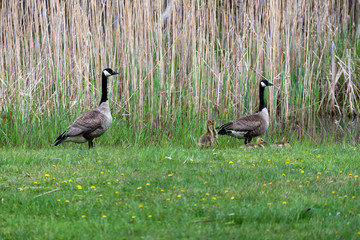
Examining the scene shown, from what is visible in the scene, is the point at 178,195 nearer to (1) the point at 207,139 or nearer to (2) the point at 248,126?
(1) the point at 207,139

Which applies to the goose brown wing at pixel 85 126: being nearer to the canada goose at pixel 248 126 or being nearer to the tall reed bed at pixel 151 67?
the tall reed bed at pixel 151 67

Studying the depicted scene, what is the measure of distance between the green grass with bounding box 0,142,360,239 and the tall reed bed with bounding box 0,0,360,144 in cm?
186

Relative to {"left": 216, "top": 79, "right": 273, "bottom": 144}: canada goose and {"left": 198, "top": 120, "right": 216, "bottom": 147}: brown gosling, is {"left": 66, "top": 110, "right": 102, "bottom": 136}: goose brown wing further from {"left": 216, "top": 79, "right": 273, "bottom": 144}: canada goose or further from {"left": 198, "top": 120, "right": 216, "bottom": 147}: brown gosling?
{"left": 216, "top": 79, "right": 273, "bottom": 144}: canada goose

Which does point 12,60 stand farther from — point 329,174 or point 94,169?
point 329,174

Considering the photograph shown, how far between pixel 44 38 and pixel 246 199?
19.9ft

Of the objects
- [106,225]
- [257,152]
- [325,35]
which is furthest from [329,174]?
[325,35]

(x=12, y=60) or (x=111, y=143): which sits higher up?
(x=12, y=60)

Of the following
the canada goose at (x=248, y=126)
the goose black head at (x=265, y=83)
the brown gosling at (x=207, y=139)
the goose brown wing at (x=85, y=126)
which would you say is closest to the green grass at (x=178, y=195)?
the goose brown wing at (x=85, y=126)

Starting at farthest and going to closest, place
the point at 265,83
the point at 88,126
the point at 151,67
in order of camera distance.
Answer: the point at 265,83 < the point at 151,67 < the point at 88,126

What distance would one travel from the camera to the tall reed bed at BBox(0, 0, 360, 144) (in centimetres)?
974

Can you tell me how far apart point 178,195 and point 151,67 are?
453 centimetres

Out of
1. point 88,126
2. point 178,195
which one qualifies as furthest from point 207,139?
point 178,195

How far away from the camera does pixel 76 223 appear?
4770 mm

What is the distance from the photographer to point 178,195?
5.60 m
